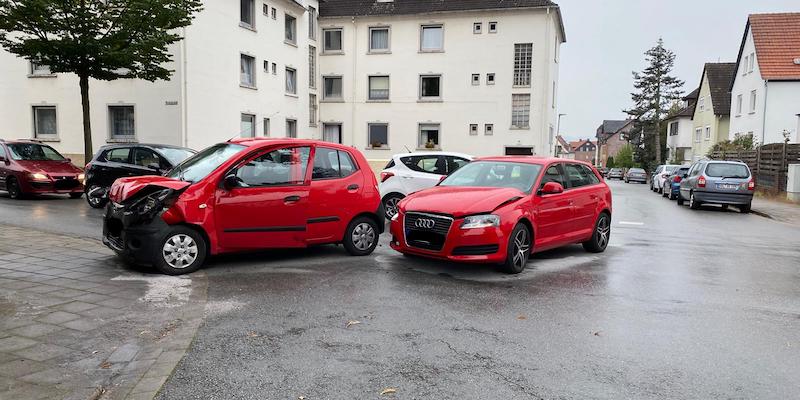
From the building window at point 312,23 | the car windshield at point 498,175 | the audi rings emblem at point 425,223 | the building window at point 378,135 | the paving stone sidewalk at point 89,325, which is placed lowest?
the paving stone sidewalk at point 89,325

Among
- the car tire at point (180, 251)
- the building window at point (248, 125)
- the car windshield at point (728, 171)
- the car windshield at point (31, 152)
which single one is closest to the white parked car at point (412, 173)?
the car tire at point (180, 251)

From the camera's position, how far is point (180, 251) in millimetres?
7164

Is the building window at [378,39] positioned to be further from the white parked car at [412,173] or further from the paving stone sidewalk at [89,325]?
the paving stone sidewalk at [89,325]

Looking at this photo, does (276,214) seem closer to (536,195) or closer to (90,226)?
(536,195)

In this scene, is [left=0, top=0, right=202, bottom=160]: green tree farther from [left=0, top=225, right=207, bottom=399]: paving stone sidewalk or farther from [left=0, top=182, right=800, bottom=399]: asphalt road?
[left=0, top=182, right=800, bottom=399]: asphalt road

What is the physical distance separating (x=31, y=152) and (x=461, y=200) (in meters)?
13.9

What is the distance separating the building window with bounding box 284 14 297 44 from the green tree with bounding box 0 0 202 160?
14059 millimetres

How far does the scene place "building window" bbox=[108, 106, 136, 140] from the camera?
2502 cm

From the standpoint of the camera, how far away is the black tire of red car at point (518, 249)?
7535 mm

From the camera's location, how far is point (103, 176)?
46.4 ft

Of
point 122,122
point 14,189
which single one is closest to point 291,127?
point 122,122

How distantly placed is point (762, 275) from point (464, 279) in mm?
4342

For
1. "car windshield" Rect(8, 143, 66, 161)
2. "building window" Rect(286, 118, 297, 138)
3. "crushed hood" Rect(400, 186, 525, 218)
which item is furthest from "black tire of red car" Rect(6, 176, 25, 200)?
"building window" Rect(286, 118, 297, 138)

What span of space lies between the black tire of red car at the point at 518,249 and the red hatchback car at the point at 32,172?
13094mm
